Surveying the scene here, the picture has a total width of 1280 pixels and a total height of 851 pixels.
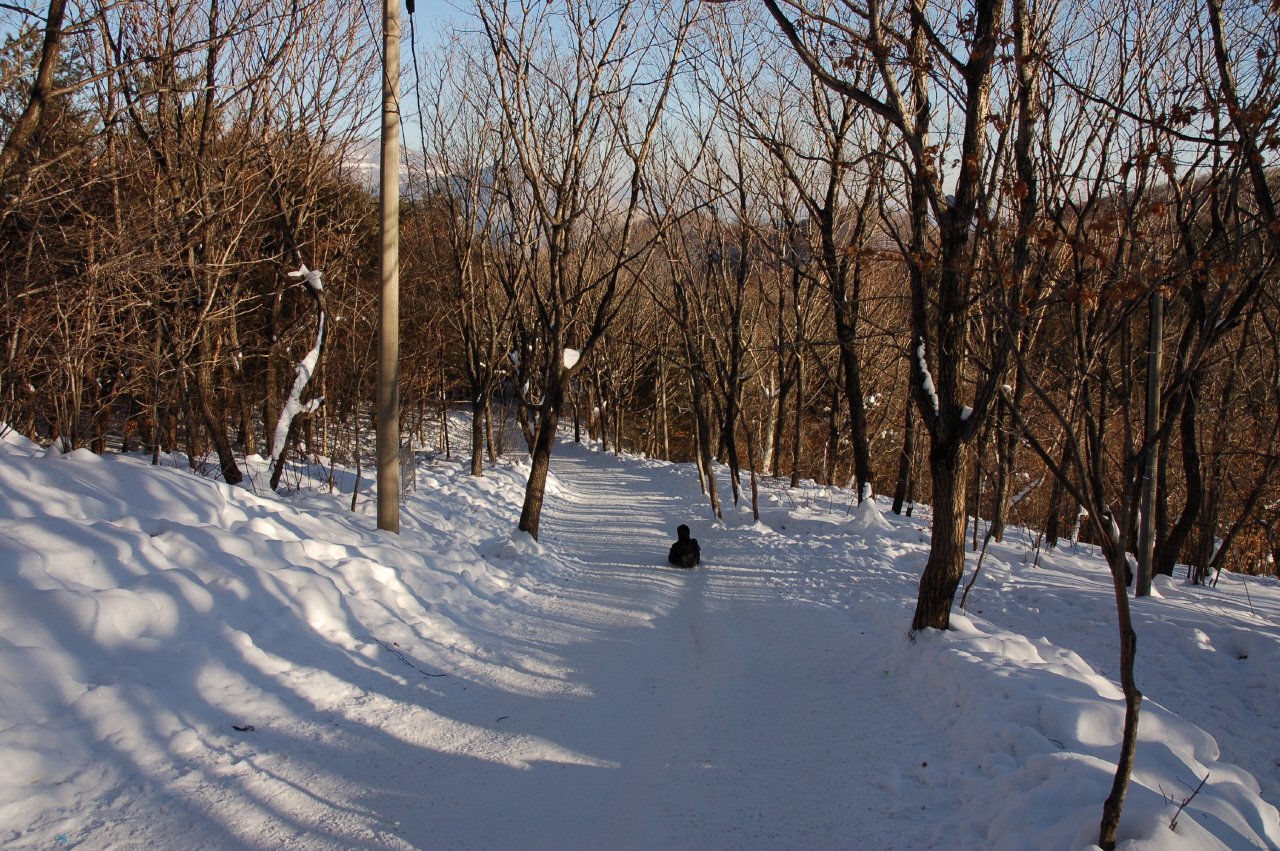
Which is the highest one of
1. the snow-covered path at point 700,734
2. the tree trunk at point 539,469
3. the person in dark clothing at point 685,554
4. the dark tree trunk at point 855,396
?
the dark tree trunk at point 855,396

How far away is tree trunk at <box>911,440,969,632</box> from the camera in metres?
5.48

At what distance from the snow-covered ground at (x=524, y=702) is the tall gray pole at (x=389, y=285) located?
0.75m

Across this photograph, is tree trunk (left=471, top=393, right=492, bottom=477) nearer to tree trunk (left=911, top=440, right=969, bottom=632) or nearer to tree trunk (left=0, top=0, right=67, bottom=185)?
tree trunk (left=0, top=0, right=67, bottom=185)

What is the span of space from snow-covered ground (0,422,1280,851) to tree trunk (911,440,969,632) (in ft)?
0.75

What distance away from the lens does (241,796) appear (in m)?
3.18

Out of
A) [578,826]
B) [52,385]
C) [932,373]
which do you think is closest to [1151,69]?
[932,373]

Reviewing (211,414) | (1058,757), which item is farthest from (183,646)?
(211,414)

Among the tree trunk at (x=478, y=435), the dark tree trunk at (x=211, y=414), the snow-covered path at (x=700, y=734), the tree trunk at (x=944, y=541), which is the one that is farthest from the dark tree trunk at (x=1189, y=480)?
the tree trunk at (x=478, y=435)

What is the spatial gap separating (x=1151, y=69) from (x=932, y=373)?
16.8 feet

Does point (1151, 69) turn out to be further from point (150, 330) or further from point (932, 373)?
point (150, 330)

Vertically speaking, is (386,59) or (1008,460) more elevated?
(386,59)

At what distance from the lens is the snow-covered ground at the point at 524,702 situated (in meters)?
3.06

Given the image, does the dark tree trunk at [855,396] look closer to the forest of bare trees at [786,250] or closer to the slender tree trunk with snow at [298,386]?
the forest of bare trees at [786,250]

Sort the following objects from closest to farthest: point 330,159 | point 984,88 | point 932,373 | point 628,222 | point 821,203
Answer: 1. point 984,88
2. point 932,373
3. point 628,222
4. point 330,159
5. point 821,203
